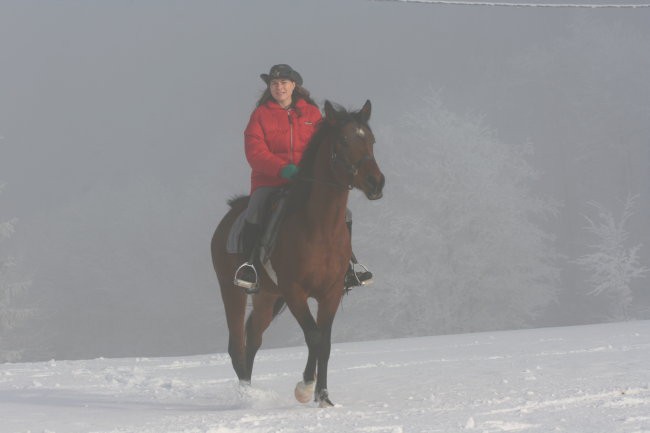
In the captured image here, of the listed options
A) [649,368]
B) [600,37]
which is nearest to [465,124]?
[600,37]

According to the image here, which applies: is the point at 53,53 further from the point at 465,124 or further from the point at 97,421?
the point at 97,421

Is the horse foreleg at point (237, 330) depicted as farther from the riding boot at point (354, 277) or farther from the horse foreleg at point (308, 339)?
the horse foreleg at point (308, 339)

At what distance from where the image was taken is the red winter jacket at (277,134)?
8328 mm

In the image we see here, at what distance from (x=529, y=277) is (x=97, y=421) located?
27.1m

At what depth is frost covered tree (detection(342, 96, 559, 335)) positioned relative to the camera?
31.5 metres

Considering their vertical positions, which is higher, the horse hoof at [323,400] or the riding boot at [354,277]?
the riding boot at [354,277]

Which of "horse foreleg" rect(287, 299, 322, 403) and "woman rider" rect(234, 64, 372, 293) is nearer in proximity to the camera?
"horse foreleg" rect(287, 299, 322, 403)

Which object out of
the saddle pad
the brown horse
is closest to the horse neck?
the brown horse

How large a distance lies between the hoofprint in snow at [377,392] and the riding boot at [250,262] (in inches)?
41.3

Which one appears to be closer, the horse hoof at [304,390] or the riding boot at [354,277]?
the horse hoof at [304,390]

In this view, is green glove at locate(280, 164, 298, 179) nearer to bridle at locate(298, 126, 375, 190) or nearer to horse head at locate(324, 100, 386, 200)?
bridle at locate(298, 126, 375, 190)

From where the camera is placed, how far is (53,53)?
4338 inches

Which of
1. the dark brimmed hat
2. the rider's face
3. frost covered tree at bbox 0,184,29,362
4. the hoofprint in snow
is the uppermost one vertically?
the dark brimmed hat

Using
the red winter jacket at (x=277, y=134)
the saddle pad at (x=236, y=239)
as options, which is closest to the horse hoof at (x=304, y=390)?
the saddle pad at (x=236, y=239)
